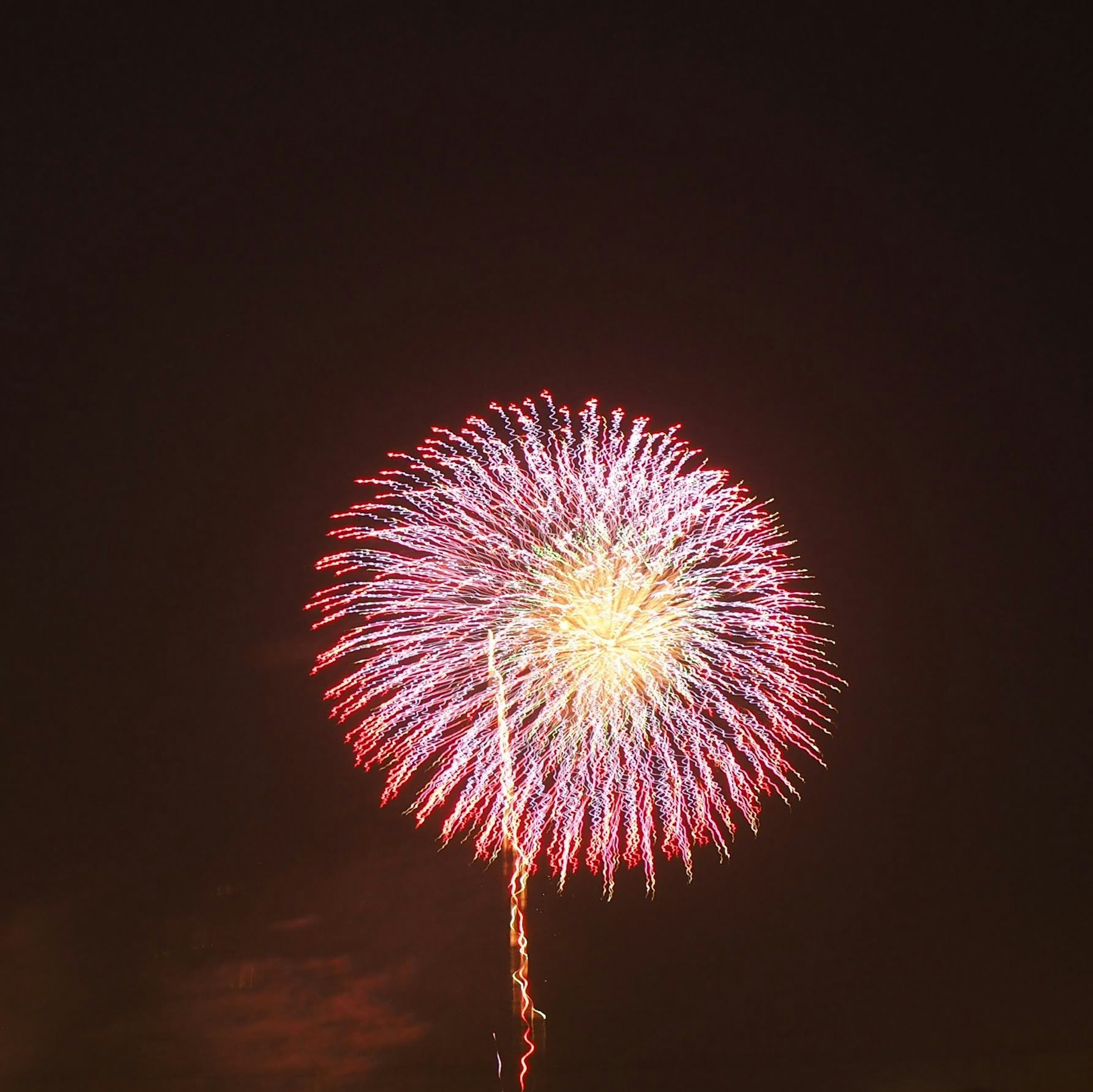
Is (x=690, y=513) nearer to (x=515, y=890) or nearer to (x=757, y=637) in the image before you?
(x=757, y=637)

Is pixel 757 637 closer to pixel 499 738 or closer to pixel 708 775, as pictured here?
pixel 708 775

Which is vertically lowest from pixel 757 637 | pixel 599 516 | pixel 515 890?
pixel 515 890

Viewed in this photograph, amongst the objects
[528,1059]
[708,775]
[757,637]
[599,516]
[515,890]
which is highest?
[599,516]

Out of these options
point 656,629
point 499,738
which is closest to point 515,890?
point 499,738

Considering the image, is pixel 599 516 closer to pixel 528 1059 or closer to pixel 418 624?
pixel 418 624

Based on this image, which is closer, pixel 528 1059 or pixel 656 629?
pixel 656 629

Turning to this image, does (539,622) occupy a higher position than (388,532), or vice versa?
(388,532)

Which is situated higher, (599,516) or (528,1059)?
(599,516)

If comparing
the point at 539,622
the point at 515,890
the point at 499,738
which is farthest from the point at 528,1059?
the point at 539,622
